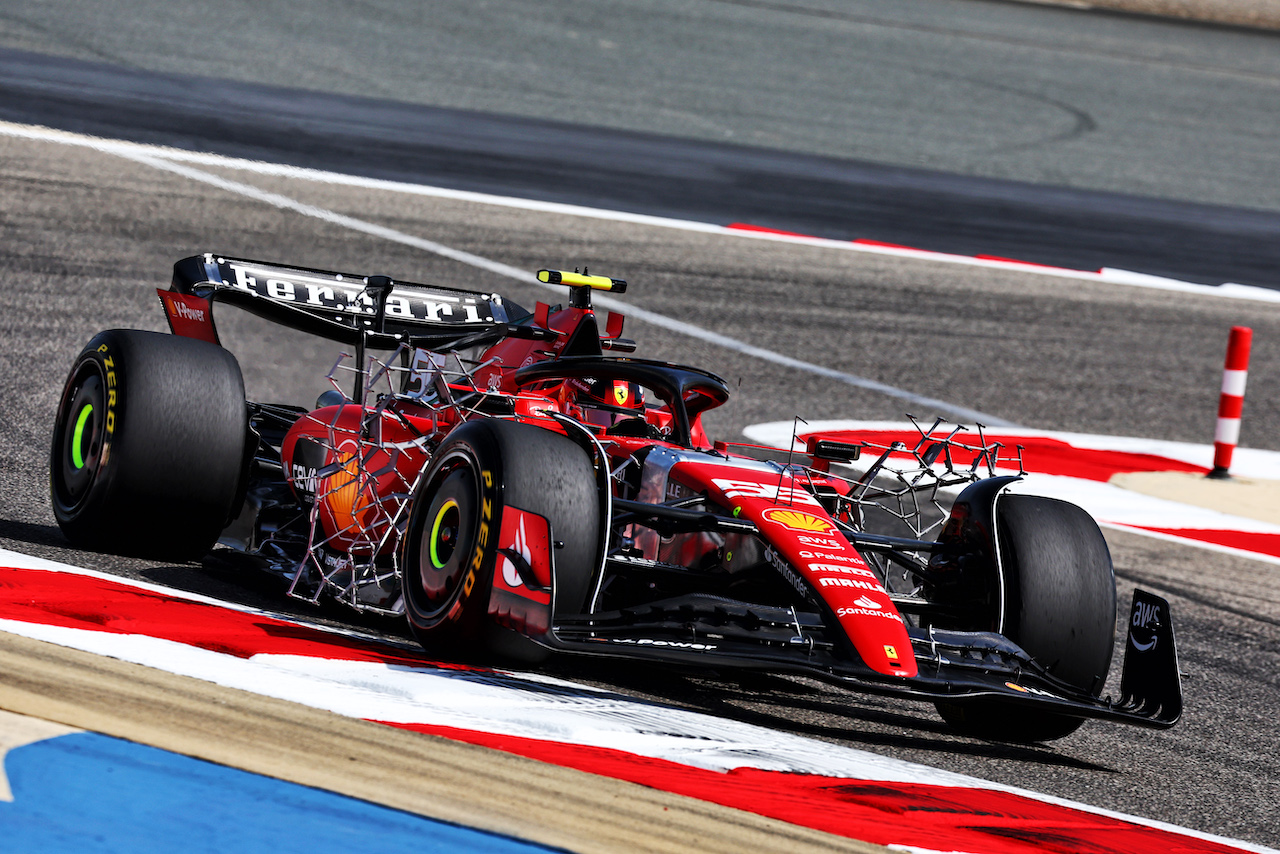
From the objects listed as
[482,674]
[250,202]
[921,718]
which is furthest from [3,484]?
[250,202]

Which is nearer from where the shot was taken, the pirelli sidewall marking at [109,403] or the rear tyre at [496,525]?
the rear tyre at [496,525]

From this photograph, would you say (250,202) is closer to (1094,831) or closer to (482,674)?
(482,674)

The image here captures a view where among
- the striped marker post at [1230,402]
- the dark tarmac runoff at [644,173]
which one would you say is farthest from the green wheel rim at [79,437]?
the dark tarmac runoff at [644,173]

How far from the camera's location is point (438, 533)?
16.9ft

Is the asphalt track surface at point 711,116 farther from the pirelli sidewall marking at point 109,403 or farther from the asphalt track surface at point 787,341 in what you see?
the pirelli sidewall marking at point 109,403

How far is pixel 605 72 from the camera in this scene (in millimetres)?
24078

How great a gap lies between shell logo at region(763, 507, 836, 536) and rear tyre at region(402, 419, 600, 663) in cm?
58

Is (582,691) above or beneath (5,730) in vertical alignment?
beneath

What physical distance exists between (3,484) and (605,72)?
58.5 feet

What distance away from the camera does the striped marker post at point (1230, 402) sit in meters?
10.6

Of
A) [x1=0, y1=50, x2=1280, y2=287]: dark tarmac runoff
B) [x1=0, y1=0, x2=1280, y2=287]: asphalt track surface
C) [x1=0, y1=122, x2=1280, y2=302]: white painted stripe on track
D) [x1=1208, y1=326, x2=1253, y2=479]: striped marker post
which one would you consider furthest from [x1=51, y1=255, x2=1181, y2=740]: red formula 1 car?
[x1=0, y1=0, x2=1280, y2=287]: asphalt track surface

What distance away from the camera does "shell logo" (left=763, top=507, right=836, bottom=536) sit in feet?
16.9

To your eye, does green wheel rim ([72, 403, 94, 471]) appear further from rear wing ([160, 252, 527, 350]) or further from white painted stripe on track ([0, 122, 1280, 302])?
white painted stripe on track ([0, 122, 1280, 302])

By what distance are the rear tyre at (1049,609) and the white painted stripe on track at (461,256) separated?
20.4 ft
